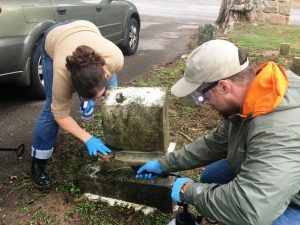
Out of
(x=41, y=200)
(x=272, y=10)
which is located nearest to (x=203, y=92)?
(x=41, y=200)

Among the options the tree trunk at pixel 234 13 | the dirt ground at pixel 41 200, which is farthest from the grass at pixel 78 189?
the tree trunk at pixel 234 13

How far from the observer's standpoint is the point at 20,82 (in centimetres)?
425

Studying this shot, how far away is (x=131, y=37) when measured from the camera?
23.5 feet

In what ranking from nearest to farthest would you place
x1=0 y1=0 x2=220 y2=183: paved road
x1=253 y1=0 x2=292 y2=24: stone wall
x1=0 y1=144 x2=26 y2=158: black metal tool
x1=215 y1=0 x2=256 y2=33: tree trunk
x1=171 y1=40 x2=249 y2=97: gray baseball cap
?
x1=171 y1=40 x2=249 y2=97: gray baseball cap, x1=0 y1=144 x2=26 y2=158: black metal tool, x1=0 y1=0 x2=220 y2=183: paved road, x1=215 y1=0 x2=256 y2=33: tree trunk, x1=253 y1=0 x2=292 y2=24: stone wall

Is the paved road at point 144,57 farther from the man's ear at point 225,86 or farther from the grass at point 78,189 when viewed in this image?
the man's ear at point 225,86

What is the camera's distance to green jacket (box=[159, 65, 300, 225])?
1.71 m

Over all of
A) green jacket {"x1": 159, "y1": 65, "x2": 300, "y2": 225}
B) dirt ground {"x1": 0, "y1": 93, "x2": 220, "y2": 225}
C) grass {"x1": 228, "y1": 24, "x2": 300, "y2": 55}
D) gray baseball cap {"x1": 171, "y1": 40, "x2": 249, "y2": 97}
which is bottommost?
grass {"x1": 228, "y1": 24, "x2": 300, "y2": 55}

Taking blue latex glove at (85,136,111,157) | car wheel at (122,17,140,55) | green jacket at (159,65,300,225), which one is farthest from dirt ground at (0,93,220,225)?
car wheel at (122,17,140,55)

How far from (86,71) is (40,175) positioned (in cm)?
112

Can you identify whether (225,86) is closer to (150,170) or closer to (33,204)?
(150,170)

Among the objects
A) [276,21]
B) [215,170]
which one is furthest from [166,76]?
[276,21]

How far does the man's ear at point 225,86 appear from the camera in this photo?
6.06ft

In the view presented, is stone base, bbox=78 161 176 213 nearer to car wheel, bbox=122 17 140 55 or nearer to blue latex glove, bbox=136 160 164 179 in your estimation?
blue latex glove, bbox=136 160 164 179

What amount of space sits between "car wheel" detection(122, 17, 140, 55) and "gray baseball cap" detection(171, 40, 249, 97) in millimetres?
5008
